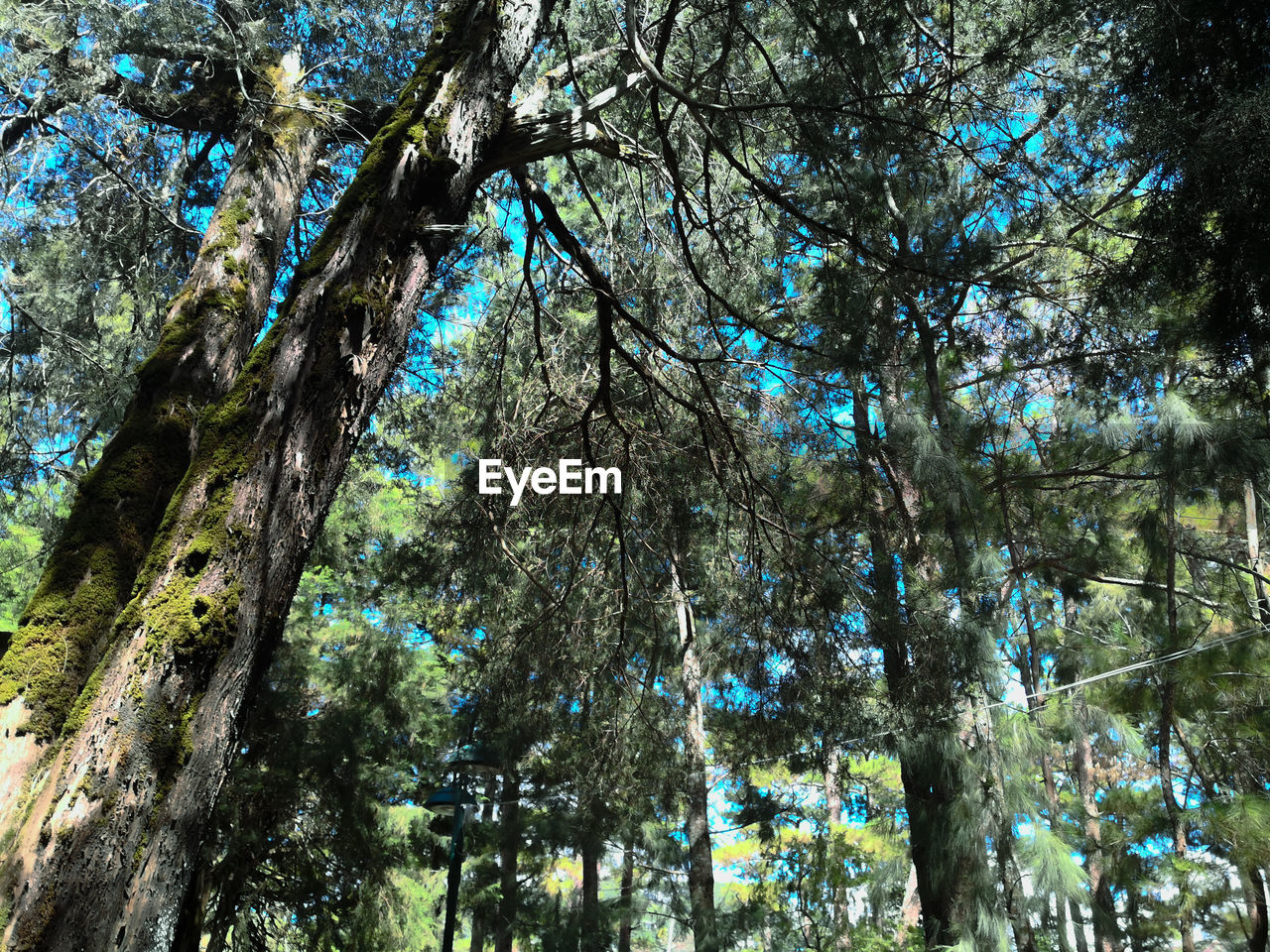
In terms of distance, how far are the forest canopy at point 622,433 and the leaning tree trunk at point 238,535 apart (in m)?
0.01

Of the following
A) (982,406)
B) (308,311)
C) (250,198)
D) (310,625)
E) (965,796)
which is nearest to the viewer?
(308,311)

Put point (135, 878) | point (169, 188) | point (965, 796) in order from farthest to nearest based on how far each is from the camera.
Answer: point (169, 188)
point (965, 796)
point (135, 878)

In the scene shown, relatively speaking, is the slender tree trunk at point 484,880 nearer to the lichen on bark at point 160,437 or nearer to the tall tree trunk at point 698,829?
the tall tree trunk at point 698,829

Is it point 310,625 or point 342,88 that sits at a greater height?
point 342,88

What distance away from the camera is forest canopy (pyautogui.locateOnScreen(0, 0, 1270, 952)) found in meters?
2.26

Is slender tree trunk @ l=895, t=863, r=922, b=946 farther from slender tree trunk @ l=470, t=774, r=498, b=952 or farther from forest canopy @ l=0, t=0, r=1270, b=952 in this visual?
slender tree trunk @ l=470, t=774, r=498, b=952

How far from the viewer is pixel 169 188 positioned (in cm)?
532

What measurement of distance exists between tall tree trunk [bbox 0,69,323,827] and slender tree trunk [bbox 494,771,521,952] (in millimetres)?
8763

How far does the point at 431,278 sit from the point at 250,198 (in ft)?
6.80

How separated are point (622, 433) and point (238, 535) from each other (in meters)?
2.18

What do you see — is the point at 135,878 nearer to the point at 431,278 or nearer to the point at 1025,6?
the point at 431,278

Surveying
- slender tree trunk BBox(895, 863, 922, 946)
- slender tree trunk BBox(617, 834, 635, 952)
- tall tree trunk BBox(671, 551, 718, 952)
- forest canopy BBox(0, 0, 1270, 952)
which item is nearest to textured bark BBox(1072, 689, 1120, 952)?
forest canopy BBox(0, 0, 1270, 952)

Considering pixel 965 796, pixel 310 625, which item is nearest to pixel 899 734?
pixel 965 796

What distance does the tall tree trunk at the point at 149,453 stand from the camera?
7.01 feet
